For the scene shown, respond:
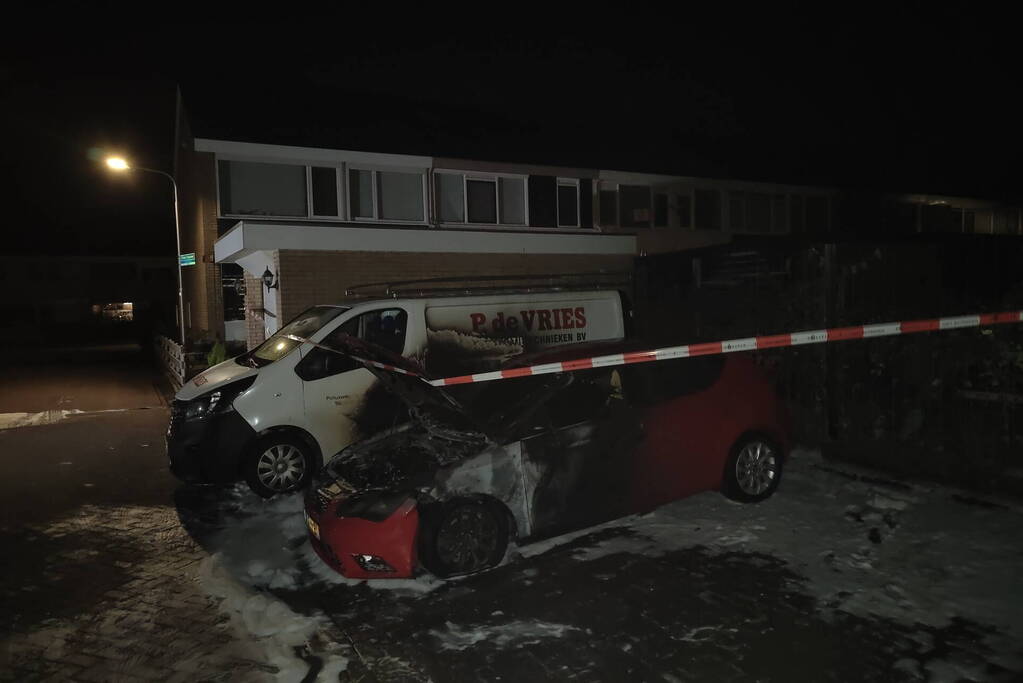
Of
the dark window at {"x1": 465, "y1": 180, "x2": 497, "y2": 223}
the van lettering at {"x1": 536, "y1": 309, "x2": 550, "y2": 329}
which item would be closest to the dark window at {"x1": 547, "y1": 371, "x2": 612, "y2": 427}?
the van lettering at {"x1": 536, "y1": 309, "x2": 550, "y2": 329}

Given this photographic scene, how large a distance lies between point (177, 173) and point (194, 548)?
1030 inches

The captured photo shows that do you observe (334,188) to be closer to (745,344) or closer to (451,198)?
(451,198)

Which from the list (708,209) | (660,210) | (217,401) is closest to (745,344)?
(217,401)

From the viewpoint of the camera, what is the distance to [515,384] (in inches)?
232

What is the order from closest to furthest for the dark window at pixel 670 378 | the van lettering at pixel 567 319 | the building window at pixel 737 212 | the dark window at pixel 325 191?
the dark window at pixel 670 378
the van lettering at pixel 567 319
the dark window at pixel 325 191
the building window at pixel 737 212

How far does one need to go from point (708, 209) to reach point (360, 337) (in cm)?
1624

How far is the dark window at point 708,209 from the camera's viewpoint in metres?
21.2

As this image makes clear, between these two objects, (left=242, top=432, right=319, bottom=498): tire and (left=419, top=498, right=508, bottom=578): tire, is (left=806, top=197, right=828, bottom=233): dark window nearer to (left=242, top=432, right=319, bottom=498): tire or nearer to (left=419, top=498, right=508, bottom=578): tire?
(left=242, top=432, right=319, bottom=498): tire

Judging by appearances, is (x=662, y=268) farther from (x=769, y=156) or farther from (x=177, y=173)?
(x=177, y=173)

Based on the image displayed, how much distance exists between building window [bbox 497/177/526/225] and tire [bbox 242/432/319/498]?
11793 mm

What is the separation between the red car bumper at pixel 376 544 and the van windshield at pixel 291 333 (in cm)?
316

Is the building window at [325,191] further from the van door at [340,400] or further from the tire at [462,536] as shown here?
the tire at [462,536]

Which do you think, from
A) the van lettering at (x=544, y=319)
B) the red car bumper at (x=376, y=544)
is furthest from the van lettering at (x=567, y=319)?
the red car bumper at (x=376, y=544)

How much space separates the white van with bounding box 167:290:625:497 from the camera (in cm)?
700
